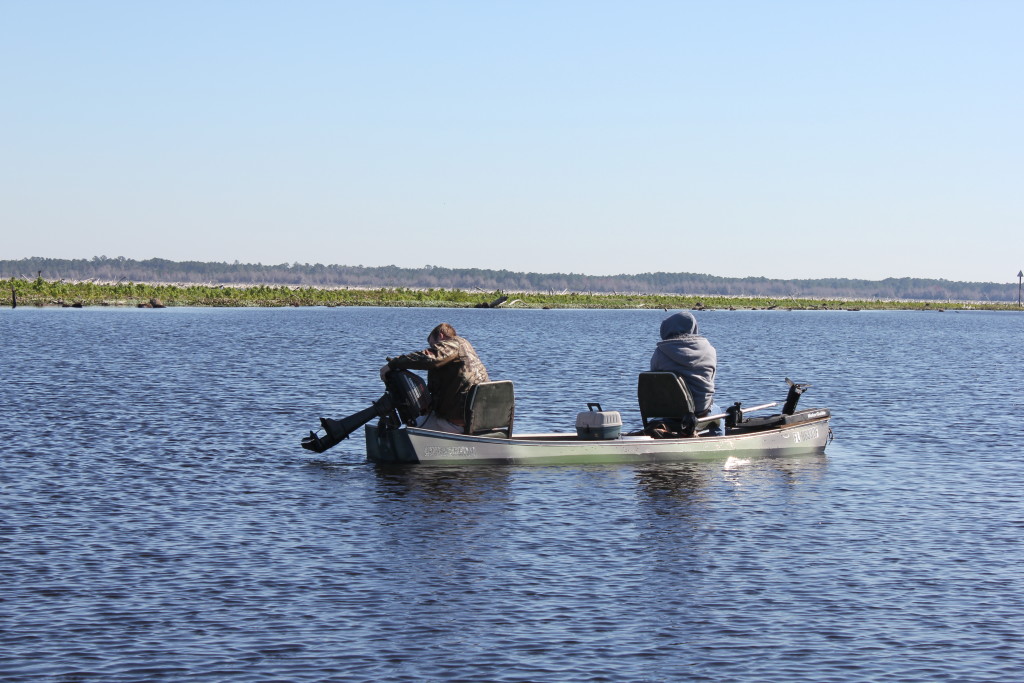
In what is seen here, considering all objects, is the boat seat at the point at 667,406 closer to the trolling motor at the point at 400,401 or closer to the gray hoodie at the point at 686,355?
the gray hoodie at the point at 686,355

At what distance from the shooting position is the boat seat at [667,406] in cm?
2620

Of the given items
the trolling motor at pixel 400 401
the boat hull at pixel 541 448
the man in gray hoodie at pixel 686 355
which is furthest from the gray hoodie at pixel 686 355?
the trolling motor at pixel 400 401

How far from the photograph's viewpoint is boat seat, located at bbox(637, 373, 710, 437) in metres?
26.2

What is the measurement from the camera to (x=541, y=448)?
26250 mm

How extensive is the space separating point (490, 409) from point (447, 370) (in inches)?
46.4

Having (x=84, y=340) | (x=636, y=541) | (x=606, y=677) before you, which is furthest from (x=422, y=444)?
(x=84, y=340)

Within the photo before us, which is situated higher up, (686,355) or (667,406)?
(686,355)

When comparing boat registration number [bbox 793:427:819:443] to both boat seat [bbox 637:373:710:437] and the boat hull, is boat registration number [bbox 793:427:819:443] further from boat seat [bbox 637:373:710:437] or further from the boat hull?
boat seat [bbox 637:373:710:437]

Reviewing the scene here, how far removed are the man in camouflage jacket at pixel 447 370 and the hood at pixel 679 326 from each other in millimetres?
3776

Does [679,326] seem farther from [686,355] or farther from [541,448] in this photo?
[541,448]

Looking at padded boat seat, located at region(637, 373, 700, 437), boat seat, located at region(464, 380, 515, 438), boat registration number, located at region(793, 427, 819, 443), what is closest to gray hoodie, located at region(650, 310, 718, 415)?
padded boat seat, located at region(637, 373, 700, 437)

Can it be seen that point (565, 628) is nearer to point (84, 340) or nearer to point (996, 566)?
point (996, 566)

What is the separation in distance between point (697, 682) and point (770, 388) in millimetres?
40931

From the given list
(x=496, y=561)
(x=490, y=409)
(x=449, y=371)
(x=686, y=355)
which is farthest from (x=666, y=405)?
(x=496, y=561)
